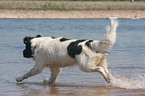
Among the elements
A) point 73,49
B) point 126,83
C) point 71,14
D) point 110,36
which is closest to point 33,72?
point 73,49

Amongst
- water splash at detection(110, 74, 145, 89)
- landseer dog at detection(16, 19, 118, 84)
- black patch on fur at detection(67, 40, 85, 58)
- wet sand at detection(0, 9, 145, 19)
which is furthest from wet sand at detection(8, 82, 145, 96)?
wet sand at detection(0, 9, 145, 19)

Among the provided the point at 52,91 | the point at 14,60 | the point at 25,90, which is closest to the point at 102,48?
the point at 52,91

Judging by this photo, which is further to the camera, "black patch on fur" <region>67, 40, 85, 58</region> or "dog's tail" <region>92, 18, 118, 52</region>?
"black patch on fur" <region>67, 40, 85, 58</region>

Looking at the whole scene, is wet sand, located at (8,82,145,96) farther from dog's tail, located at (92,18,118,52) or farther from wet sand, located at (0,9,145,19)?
wet sand, located at (0,9,145,19)

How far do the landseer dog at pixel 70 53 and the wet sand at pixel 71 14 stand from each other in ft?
150

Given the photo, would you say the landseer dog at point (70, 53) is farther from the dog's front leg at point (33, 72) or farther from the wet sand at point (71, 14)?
the wet sand at point (71, 14)

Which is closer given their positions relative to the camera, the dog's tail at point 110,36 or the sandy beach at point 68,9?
the dog's tail at point 110,36

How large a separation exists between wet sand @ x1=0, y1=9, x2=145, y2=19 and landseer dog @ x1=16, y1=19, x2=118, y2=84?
4584 cm

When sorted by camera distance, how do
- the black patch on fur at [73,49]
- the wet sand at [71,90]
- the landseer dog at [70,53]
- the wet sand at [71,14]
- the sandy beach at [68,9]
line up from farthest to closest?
1. the sandy beach at [68,9]
2. the wet sand at [71,14]
3. the black patch on fur at [73,49]
4. the landseer dog at [70,53]
5. the wet sand at [71,90]

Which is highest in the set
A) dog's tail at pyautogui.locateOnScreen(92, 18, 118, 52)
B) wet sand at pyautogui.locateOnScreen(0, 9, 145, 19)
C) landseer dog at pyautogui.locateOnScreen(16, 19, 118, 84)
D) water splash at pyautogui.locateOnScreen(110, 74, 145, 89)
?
dog's tail at pyautogui.locateOnScreen(92, 18, 118, 52)

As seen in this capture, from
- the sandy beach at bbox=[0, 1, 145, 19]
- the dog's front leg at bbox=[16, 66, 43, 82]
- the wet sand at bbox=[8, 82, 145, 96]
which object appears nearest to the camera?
the wet sand at bbox=[8, 82, 145, 96]

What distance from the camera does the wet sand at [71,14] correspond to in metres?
54.0

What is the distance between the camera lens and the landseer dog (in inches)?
299

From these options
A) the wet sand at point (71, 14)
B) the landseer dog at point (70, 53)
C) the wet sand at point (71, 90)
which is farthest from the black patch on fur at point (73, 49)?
the wet sand at point (71, 14)
